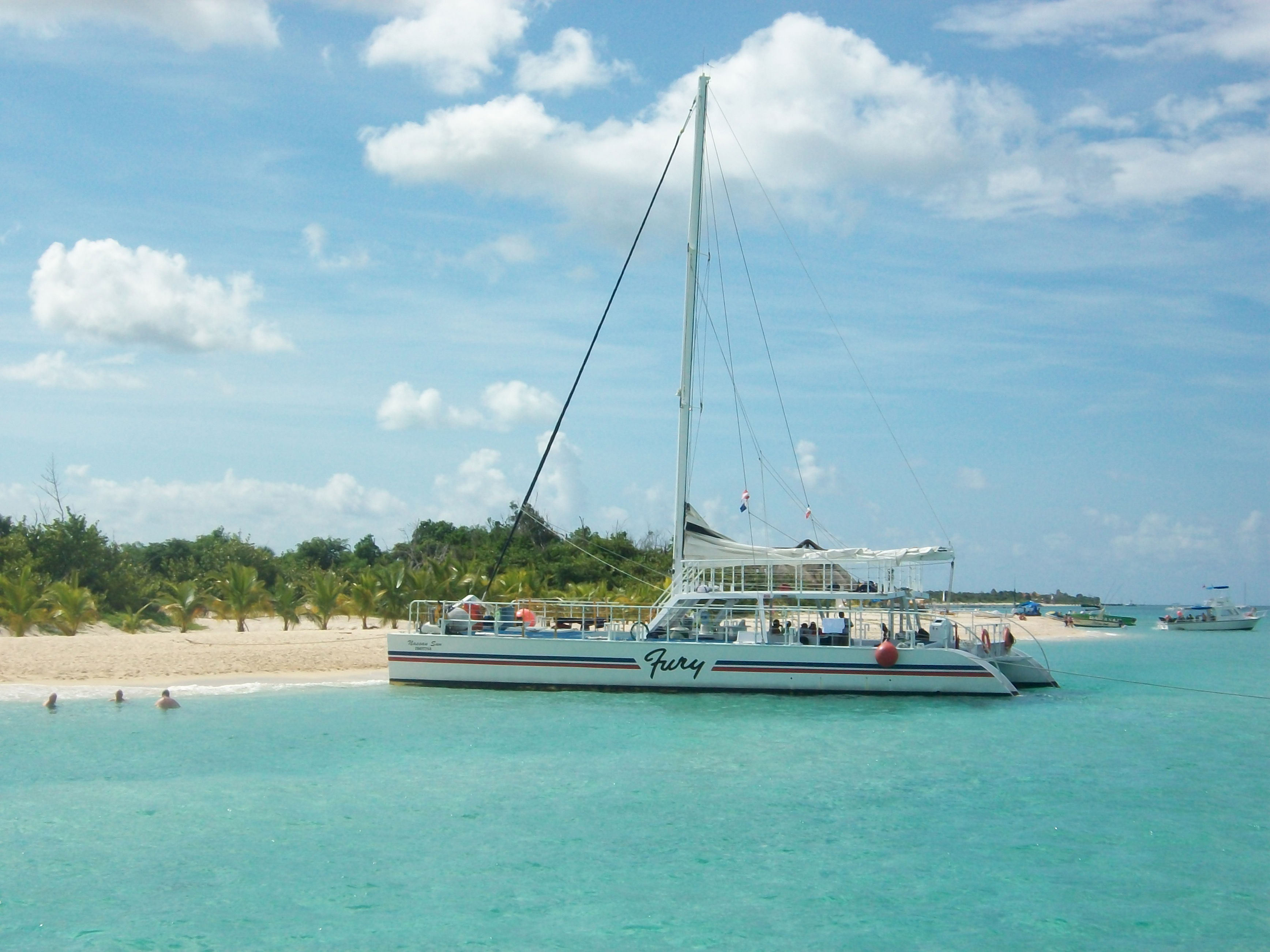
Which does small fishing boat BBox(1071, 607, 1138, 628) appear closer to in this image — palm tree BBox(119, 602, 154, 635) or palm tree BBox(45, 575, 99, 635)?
palm tree BBox(119, 602, 154, 635)

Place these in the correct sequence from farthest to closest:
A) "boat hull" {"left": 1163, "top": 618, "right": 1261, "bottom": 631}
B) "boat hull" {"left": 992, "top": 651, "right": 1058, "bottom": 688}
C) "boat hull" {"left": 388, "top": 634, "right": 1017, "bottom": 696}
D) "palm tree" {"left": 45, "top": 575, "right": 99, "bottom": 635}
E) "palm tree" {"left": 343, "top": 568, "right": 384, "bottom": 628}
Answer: "boat hull" {"left": 1163, "top": 618, "right": 1261, "bottom": 631}, "palm tree" {"left": 343, "top": 568, "right": 384, "bottom": 628}, "palm tree" {"left": 45, "top": 575, "right": 99, "bottom": 635}, "boat hull" {"left": 992, "top": 651, "right": 1058, "bottom": 688}, "boat hull" {"left": 388, "top": 634, "right": 1017, "bottom": 696}

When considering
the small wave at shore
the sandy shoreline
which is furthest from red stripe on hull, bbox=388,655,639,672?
the sandy shoreline

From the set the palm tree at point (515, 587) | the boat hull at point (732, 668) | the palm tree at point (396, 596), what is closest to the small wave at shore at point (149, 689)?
the boat hull at point (732, 668)

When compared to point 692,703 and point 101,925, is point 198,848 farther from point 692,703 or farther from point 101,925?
point 692,703

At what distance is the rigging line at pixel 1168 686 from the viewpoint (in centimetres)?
2892

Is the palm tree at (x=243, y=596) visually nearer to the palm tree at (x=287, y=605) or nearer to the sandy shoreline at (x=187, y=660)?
the palm tree at (x=287, y=605)

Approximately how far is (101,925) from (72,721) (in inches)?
460

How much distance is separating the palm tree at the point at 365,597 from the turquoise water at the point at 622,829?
50.2 feet

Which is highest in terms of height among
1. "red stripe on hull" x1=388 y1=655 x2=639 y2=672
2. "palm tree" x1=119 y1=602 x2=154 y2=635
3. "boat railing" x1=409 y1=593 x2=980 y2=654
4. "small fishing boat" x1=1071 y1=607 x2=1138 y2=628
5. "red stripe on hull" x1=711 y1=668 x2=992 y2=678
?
"boat railing" x1=409 y1=593 x2=980 y2=654

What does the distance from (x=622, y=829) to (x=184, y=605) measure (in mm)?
27450

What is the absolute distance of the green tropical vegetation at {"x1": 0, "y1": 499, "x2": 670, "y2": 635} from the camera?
32719mm

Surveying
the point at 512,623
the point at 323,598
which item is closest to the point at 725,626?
the point at 512,623

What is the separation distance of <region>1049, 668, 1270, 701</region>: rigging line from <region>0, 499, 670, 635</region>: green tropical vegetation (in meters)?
14.0

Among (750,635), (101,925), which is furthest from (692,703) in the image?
(101,925)
